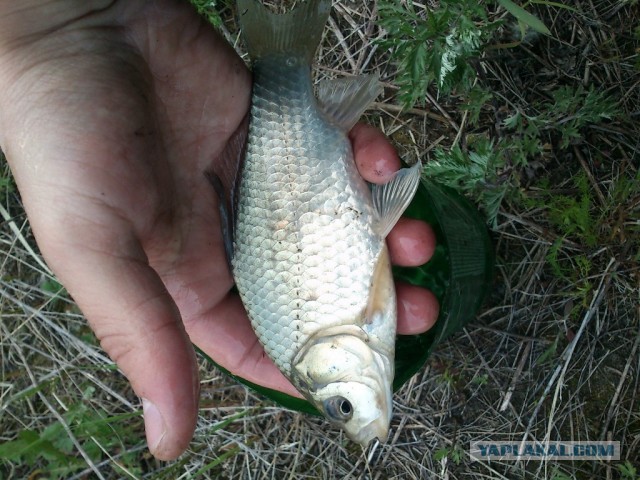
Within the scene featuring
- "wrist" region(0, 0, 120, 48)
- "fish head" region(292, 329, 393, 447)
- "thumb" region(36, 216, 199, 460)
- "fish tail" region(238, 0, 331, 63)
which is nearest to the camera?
"thumb" region(36, 216, 199, 460)

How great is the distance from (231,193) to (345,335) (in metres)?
0.72

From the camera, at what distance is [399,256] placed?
248cm

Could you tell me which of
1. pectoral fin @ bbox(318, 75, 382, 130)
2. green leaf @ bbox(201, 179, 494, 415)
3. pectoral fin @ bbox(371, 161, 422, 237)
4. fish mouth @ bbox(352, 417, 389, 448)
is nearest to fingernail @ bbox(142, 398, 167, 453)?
fish mouth @ bbox(352, 417, 389, 448)

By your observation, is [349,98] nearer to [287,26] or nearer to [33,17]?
[287,26]

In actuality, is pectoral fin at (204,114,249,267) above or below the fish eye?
above

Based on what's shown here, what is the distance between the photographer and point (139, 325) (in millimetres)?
1846

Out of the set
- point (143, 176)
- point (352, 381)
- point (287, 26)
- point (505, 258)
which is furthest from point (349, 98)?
point (505, 258)

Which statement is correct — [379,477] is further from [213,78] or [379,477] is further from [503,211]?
[213,78]

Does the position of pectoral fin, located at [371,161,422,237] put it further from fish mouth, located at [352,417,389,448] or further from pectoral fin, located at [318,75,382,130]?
fish mouth, located at [352,417,389,448]

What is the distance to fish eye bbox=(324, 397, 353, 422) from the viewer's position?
7.27 feet

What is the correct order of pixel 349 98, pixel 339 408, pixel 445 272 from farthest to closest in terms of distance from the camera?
pixel 445 272 → pixel 349 98 → pixel 339 408

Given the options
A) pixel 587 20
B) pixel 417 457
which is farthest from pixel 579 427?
pixel 587 20

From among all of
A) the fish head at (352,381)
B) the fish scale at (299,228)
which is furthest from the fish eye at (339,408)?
the fish scale at (299,228)

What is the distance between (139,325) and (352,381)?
780mm
